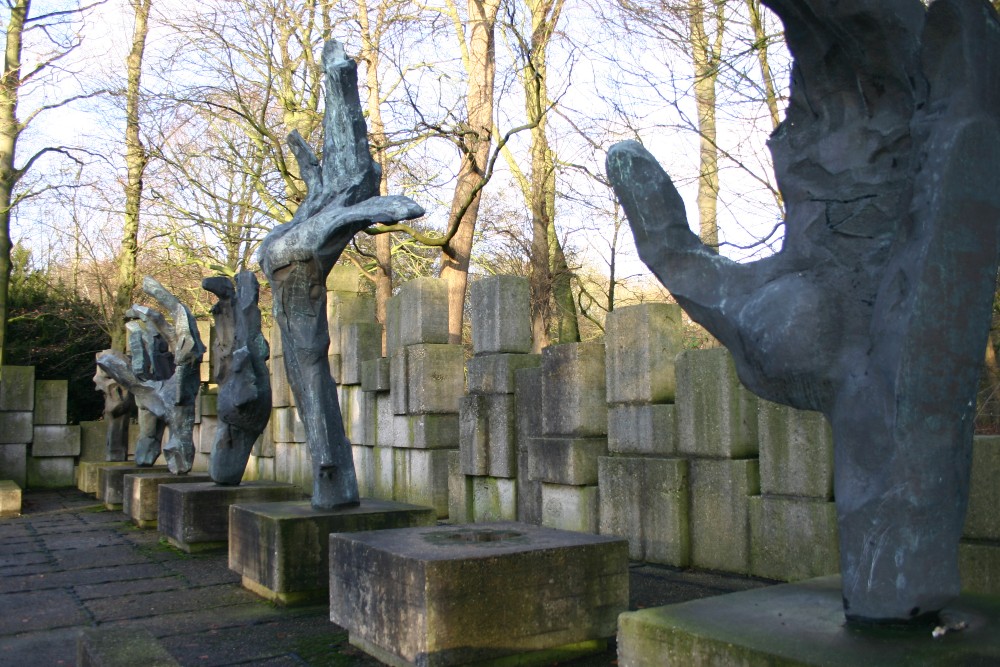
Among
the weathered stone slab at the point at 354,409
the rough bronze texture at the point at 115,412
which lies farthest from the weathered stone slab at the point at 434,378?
the rough bronze texture at the point at 115,412

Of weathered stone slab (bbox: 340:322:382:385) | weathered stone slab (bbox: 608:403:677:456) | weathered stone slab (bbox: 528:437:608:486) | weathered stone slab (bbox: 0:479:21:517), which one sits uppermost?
weathered stone slab (bbox: 340:322:382:385)

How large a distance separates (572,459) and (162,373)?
23.0ft

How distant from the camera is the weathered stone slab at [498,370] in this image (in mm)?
7828

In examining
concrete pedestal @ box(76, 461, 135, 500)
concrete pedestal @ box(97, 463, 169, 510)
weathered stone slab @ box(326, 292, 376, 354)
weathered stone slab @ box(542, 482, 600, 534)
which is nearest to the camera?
weathered stone slab @ box(542, 482, 600, 534)

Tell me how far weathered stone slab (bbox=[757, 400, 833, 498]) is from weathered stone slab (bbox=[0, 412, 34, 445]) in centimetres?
1312

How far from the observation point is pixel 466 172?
13.6 metres

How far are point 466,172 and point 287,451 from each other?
16.0 ft

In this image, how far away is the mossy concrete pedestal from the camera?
2113 millimetres

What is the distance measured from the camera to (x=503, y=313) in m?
7.87

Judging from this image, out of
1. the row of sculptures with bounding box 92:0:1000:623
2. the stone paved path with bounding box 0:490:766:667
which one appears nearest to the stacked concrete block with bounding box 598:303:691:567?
the stone paved path with bounding box 0:490:766:667

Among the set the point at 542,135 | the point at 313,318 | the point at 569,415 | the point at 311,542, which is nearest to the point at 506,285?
the point at 569,415

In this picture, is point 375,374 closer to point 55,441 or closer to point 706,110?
point 706,110

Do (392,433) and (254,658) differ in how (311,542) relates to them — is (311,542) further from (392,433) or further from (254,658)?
(392,433)

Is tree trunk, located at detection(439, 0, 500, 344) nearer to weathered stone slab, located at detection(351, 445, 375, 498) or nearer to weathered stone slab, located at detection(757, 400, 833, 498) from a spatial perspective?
weathered stone slab, located at detection(351, 445, 375, 498)
